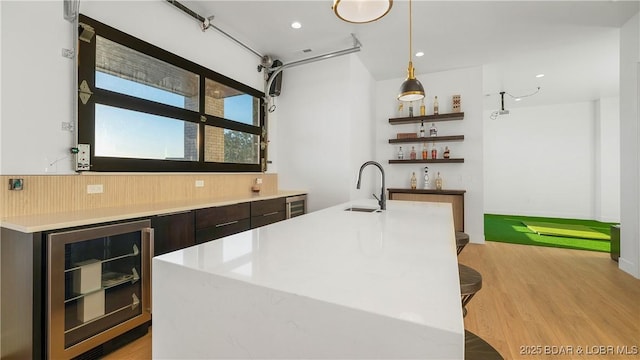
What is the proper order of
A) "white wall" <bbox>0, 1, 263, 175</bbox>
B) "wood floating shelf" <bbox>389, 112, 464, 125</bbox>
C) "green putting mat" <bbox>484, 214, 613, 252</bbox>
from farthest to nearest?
"wood floating shelf" <bbox>389, 112, 464, 125</bbox> < "green putting mat" <bbox>484, 214, 613, 252</bbox> < "white wall" <bbox>0, 1, 263, 175</bbox>

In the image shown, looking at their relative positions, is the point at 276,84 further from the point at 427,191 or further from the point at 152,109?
the point at 427,191

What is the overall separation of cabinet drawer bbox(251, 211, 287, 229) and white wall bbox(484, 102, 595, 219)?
6.67m

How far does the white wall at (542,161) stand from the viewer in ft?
22.3

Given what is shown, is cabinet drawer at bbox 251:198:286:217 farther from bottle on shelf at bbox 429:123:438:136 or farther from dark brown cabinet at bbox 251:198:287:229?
bottle on shelf at bbox 429:123:438:136

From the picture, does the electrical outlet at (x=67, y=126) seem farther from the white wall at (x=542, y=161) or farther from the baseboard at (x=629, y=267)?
the white wall at (x=542, y=161)

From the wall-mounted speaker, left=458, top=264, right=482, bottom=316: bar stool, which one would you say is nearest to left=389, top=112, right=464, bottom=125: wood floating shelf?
the wall-mounted speaker

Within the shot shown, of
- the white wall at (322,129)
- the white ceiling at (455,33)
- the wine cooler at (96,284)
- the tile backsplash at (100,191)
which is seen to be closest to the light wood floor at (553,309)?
the wine cooler at (96,284)

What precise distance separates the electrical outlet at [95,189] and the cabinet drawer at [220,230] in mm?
790

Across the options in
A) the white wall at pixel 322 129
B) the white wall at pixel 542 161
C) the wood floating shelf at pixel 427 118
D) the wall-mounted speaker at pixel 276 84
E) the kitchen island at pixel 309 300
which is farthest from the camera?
the white wall at pixel 542 161

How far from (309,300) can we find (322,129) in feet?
11.9

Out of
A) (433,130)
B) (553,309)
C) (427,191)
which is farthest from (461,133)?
(553,309)

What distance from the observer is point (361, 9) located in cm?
170

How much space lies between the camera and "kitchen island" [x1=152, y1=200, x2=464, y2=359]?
1.78 ft

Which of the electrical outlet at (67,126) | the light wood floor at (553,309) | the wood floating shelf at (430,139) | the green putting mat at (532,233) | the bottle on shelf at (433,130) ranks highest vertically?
A: the bottle on shelf at (433,130)
